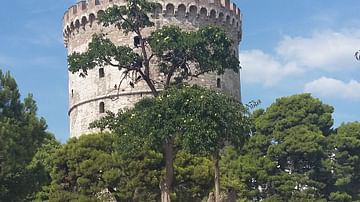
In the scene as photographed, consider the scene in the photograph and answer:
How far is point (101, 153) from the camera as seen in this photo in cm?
3006

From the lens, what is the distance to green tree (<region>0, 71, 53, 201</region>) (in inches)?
853

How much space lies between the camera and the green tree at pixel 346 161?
1340 inches

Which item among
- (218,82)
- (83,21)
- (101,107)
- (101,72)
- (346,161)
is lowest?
(346,161)

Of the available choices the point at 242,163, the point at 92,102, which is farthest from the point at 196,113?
the point at 92,102

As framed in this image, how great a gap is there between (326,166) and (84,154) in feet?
35.9

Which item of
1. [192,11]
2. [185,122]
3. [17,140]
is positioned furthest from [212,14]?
[185,122]

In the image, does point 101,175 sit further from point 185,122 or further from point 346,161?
point 346,161

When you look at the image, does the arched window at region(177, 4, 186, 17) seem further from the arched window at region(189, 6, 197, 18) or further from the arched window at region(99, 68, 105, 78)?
the arched window at region(99, 68, 105, 78)

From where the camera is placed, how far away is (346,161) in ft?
114

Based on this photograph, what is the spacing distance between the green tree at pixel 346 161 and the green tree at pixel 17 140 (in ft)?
50.2

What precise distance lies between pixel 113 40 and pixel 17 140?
18.4 meters

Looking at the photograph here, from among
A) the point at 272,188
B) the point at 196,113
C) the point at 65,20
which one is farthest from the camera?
the point at 65,20

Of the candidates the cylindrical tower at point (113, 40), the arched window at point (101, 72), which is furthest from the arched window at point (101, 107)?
the arched window at point (101, 72)

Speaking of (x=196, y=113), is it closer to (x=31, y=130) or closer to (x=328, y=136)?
(x=31, y=130)
